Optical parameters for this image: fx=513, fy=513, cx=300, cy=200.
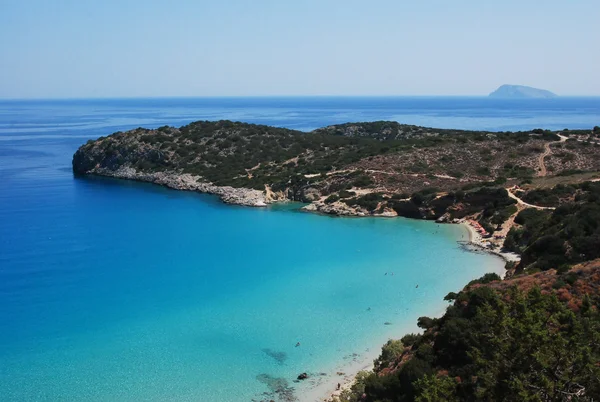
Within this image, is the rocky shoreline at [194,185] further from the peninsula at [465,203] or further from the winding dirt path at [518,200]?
the winding dirt path at [518,200]

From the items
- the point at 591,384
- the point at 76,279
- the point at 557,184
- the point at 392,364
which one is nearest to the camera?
the point at 591,384

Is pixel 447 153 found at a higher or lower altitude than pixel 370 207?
higher

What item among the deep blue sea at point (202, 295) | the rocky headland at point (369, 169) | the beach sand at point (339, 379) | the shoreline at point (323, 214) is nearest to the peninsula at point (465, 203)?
the rocky headland at point (369, 169)

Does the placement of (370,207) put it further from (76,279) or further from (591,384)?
(591,384)

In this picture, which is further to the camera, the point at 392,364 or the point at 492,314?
the point at 392,364

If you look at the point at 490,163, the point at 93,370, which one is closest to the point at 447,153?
the point at 490,163

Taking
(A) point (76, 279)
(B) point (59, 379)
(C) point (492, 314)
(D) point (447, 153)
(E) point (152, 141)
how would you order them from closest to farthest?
(C) point (492, 314)
(B) point (59, 379)
(A) point (76, 279)
(D) point (447, 153)
(E) point (152, 141)

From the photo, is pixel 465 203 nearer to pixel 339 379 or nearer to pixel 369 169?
pixel 369 169

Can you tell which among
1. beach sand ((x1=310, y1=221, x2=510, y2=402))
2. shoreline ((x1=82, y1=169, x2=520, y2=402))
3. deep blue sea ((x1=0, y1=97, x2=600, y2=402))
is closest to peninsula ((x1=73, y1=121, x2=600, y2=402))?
shoreline ((x1=82, y1=169, x2=520, y2=402))
